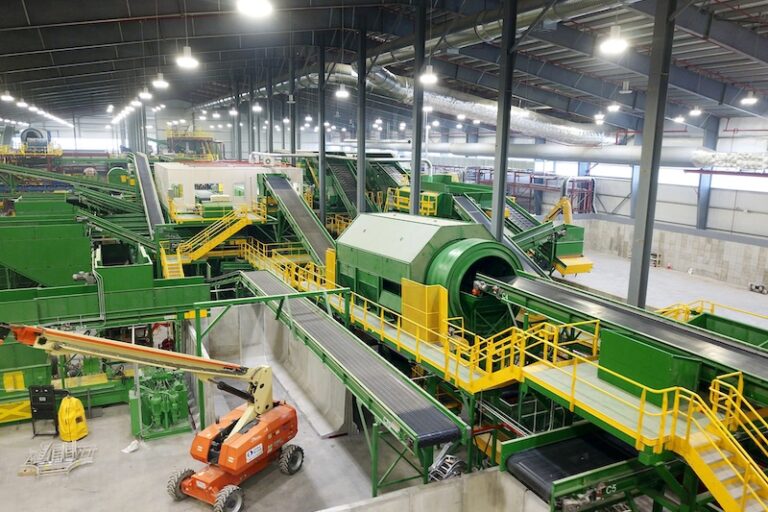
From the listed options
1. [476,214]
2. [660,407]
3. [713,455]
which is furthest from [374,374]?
[476,214]

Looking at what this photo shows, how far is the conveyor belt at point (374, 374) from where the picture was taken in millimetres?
8016

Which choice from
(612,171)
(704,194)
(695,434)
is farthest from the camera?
(612,171)

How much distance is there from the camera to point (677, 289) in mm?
23031

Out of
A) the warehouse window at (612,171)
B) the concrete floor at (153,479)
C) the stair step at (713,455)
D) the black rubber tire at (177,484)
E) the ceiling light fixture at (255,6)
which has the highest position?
the ceiling light fixture at (255,6)

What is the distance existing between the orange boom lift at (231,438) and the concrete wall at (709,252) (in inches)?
867

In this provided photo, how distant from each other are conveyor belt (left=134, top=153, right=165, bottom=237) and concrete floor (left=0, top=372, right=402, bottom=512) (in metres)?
13.3

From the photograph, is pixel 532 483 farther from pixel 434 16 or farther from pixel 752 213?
pixel 752 213

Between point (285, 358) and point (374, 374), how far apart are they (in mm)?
7712

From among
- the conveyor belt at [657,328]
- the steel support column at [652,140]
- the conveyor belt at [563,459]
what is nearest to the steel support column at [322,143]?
the conveyor belt at [657,328]

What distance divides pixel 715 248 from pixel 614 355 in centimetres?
2072

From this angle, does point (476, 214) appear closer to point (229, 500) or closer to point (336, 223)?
point (336, 223)

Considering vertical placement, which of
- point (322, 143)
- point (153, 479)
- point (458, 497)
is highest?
point (322, 143)

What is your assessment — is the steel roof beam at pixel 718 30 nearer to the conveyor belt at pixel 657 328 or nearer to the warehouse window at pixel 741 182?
the conveyor belt at pixel 657 328

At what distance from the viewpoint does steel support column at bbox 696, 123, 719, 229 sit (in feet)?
90.8
